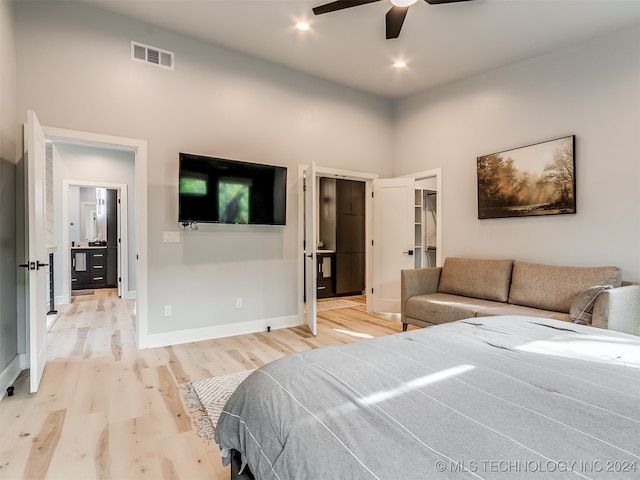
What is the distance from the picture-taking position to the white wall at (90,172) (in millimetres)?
5688

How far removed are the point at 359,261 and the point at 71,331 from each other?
465 centimetres

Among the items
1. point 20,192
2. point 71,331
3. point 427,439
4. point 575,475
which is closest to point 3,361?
point 20,192

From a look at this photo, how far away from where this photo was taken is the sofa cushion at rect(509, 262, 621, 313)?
115 inches

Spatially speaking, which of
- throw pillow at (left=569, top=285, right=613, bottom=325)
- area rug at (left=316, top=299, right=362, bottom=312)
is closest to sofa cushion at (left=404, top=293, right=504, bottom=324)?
throw pillow at (left=569, top=285, right=613, bottom=325)

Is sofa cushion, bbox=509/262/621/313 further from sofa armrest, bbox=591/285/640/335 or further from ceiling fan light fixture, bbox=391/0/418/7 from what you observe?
ceiling fan light fixture, bbox=391/0/418/7

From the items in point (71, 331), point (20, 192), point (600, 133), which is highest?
point (600, 133)

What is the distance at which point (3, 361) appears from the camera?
2459 mm

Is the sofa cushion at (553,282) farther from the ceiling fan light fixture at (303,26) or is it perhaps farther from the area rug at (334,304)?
the ceiling fan light fixture at (303,26)

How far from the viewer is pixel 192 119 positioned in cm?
364

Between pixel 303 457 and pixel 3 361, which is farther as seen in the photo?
pixel 3 361

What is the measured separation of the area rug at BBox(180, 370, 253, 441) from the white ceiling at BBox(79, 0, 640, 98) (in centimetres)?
323

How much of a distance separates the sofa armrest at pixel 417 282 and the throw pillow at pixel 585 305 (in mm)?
1580

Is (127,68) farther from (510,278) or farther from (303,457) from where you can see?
(510,278)

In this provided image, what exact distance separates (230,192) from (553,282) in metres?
3.38
